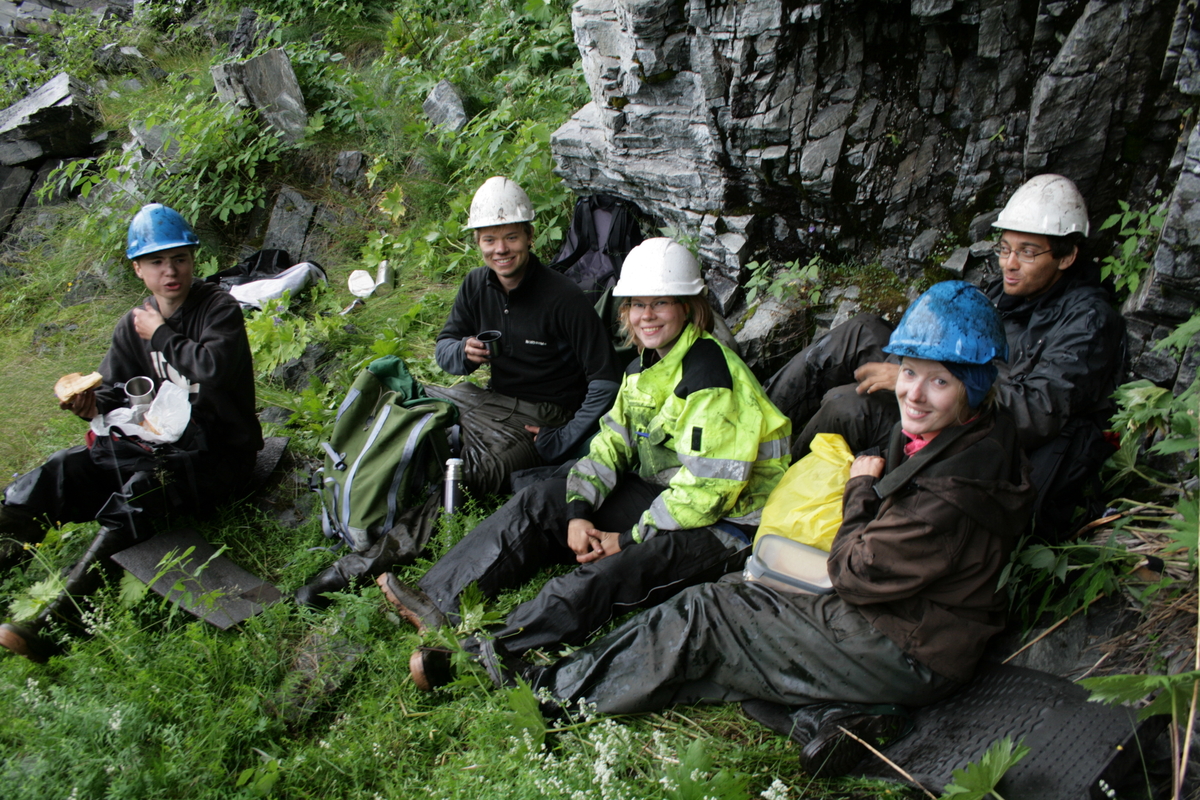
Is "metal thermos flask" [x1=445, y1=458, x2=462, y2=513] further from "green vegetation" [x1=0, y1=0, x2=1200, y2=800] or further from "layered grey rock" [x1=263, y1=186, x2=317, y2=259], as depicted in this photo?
"layered grey rock" [x1=263, y1=186, x2=317, y2=259]

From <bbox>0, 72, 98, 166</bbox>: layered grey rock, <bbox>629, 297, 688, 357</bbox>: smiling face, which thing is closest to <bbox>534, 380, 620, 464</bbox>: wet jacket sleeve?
<bbox>629, 297, 688, 357</bbox>: smiling face

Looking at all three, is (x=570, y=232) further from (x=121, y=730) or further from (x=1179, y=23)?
(x=121, y=730)

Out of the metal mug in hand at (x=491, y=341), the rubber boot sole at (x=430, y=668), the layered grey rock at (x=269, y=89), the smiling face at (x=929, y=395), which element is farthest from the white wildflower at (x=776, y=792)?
the layered grey rock at (x=269, y=89)

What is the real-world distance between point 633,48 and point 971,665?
4286 mm

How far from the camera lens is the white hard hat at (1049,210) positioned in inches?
128

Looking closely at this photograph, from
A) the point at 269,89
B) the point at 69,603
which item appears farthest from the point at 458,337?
the point at 269,89

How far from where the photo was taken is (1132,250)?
3.25 metres

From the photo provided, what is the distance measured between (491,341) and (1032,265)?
9.24 feet

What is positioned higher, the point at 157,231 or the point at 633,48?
the point at 633,48

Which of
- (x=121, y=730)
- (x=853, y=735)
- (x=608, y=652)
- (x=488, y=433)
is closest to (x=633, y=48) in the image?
(x=488, y=433)

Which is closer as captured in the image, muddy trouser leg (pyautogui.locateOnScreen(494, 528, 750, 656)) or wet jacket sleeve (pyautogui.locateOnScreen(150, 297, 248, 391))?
muddy trouser leg (pyautogui.locateOnScreen(494, 528, 750, 656))

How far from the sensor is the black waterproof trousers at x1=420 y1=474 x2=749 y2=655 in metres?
3.05

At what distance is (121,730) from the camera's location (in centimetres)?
277

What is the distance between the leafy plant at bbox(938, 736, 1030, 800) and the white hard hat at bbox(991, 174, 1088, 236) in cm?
226
